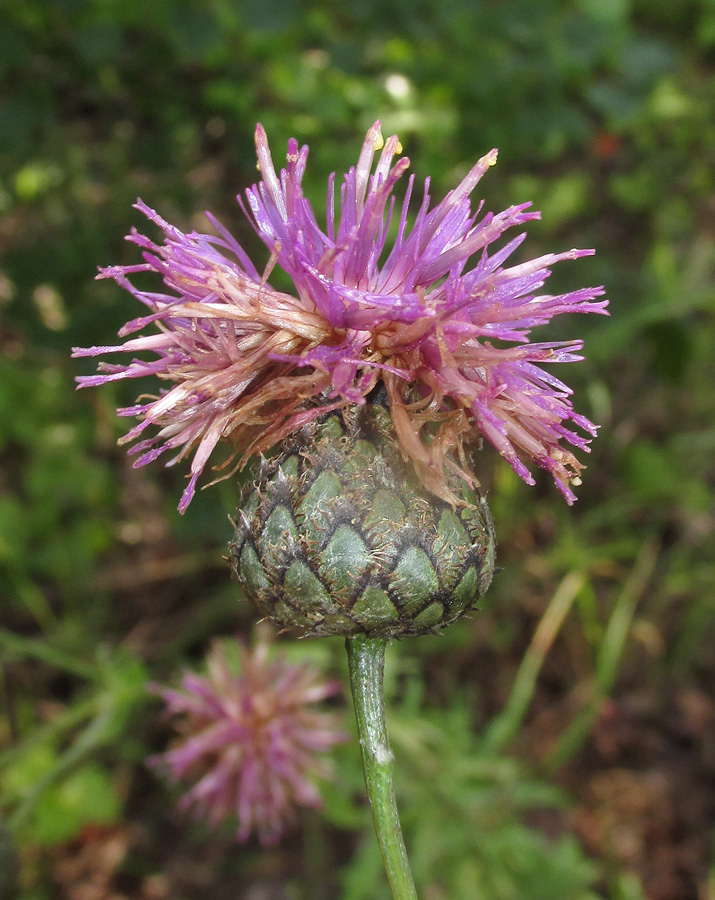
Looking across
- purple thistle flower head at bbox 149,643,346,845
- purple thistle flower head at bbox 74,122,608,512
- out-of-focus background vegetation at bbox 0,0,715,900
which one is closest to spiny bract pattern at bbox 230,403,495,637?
purple thistle flower head at bbox 74,122,608,512

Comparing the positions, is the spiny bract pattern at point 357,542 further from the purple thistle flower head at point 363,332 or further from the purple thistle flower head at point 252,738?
the purple thistle flower head at point 252,738

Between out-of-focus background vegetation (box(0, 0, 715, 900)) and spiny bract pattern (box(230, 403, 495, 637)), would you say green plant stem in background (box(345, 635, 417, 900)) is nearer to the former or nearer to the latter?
spiny bract pattern (box(230, 403, 495, 637))

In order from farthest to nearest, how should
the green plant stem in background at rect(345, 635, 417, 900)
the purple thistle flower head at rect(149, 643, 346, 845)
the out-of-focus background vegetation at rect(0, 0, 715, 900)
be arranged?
1. the out-of-focus background vegetation at rect(0, 0, 715, 900)
2. the purple thistle flower head at rect(149, 643, 346, 845)
3. the green plant stem in background at rect(345, 635, 417, 900)

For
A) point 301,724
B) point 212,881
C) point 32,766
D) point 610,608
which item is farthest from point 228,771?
point 610,608

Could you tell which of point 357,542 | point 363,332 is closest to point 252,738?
point 357,542

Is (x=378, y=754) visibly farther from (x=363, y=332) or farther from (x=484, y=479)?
(x=484, y=479)

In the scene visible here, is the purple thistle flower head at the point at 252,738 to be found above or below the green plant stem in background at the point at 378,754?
below

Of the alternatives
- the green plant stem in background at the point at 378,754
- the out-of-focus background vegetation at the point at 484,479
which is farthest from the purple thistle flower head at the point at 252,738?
the green plant stem in background at the point at 378,754
